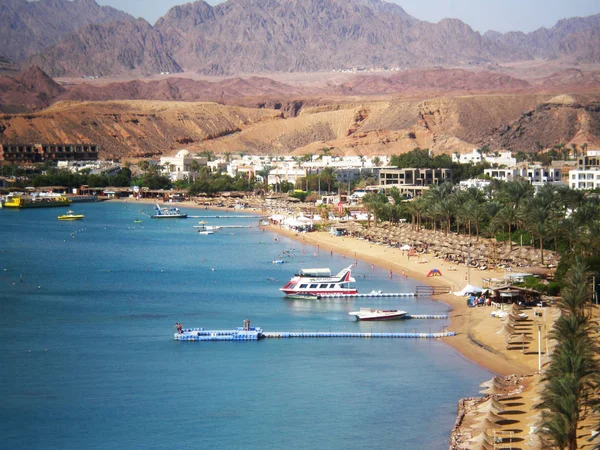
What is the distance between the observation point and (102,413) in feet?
127

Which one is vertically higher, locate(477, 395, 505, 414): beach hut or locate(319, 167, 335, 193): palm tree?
locate(319, 167, 335, 193): palm tree

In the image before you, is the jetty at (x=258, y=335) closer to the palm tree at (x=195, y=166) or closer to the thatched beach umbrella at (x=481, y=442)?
the thatched beach umbrella at (x=481, y=442)

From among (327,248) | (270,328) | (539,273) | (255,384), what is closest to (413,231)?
(327,248)

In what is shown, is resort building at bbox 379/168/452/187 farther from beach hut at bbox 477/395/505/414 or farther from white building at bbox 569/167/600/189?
beach hut at bbox 477/395/505/414

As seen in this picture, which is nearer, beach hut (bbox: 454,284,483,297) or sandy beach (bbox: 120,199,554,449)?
sandy beach (bbox: 120,199,554,449)

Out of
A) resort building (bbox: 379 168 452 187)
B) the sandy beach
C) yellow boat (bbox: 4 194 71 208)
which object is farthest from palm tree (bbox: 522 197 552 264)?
yellow boat (bbox: 4 194 71 208)

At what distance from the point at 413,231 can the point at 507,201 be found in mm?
8623

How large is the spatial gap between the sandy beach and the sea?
2.56 ft

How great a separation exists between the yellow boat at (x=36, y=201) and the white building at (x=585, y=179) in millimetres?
69555

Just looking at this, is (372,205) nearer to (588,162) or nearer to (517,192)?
(517,192)

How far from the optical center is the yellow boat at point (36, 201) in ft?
466

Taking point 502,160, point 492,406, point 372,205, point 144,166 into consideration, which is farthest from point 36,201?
point 492,406

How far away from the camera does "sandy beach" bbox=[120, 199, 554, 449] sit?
35500mm

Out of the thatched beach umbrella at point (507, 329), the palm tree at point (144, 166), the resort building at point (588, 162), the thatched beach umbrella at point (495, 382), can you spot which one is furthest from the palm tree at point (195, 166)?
the thatched beach umbrella at point (495, 382)
